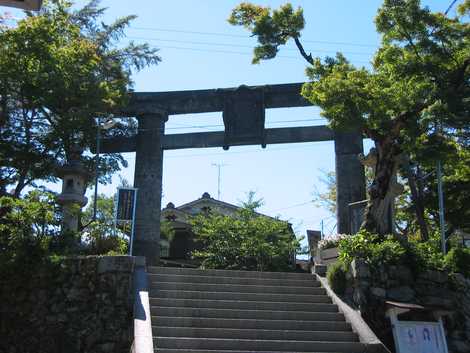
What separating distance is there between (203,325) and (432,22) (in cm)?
814

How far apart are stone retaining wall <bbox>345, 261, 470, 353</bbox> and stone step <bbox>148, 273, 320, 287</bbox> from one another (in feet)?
4.16

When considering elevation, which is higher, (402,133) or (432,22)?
(432,22)

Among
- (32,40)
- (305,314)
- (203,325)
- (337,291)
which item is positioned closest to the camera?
(203,325)

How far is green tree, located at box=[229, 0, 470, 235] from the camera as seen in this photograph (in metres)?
13.1

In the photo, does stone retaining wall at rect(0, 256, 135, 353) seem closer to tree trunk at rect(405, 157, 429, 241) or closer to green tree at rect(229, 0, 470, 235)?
green tree at rect(229, 0, 470, 235)

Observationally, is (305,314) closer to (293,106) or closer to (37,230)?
(37,230)

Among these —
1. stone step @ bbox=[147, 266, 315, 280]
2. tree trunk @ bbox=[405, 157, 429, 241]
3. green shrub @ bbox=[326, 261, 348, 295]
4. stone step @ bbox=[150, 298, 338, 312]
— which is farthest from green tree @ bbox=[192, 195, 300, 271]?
tree trunk @ bbox=[405, 157, 429, 241]

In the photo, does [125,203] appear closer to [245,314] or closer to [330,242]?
[245,314]

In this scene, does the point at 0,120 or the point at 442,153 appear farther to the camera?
the point at 0,120

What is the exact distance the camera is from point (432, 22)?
44.0ft

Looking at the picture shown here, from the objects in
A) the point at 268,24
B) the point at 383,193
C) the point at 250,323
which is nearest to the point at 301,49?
the point at 268,24

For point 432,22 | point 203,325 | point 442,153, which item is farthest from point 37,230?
point 432,22

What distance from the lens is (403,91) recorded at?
43.3 ft

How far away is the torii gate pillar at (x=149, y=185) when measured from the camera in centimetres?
1886
